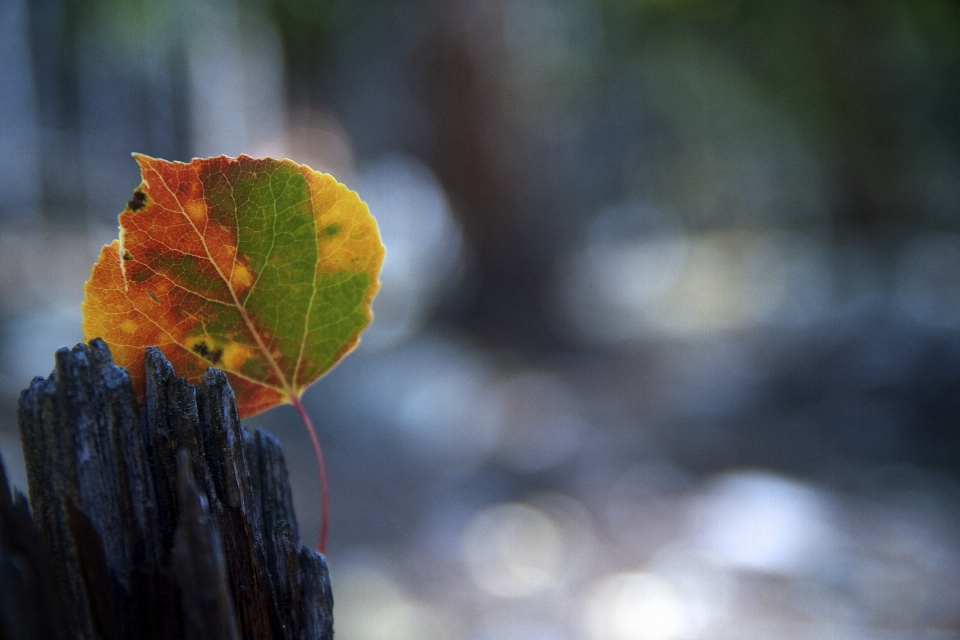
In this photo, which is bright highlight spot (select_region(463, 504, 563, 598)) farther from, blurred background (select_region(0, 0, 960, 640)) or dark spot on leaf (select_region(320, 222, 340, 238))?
dark spot on leaf (select_region(320, 222, 340, 238))

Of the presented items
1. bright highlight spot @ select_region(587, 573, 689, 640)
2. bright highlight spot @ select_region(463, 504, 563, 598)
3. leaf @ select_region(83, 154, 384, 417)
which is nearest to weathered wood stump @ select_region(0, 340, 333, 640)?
leaf @ select_region(83, 154, 384, 417)

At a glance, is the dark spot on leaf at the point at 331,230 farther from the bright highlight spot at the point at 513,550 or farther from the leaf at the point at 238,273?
the bright highlight spot at the point at 513,550

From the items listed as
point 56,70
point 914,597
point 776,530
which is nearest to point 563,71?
point 56,70

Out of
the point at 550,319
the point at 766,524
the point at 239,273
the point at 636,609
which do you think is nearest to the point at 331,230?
the point at 239,273

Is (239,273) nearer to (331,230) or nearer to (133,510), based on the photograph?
(331,230)

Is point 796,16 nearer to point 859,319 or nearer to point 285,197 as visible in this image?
point 859,319

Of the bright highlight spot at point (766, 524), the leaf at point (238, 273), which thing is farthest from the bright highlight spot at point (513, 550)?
the leaf at point (238, 273)
